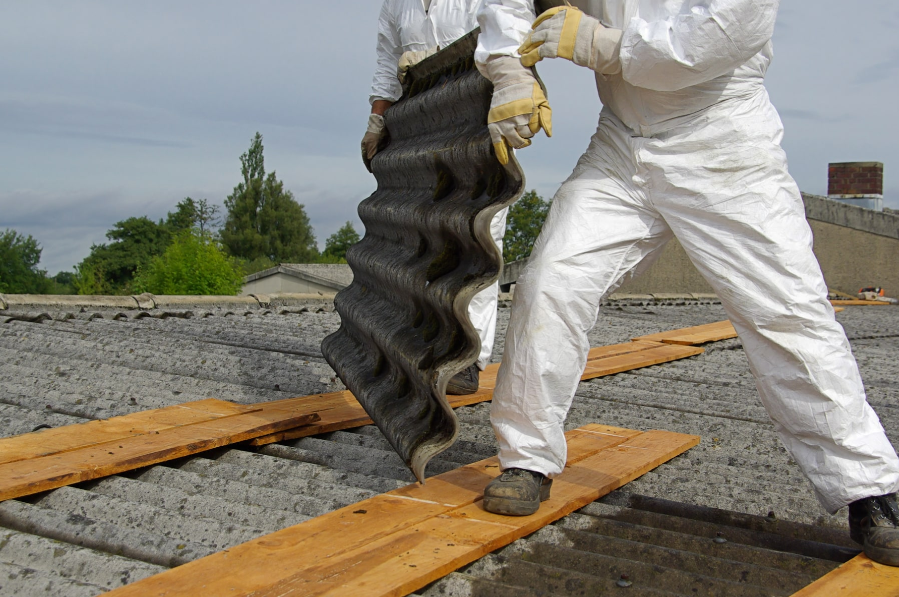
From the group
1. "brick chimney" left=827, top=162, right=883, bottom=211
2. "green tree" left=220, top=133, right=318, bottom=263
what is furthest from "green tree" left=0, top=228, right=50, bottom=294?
"brick chimney" left=827, top=162, right=883, bottom=211

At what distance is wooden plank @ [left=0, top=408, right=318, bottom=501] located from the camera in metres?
2.16

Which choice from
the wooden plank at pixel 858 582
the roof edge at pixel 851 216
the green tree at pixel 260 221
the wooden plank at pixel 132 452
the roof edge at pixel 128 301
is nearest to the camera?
the wooden plank at pixel 858 582

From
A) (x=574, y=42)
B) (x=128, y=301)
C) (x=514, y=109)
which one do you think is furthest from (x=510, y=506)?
(x=128, y=301)

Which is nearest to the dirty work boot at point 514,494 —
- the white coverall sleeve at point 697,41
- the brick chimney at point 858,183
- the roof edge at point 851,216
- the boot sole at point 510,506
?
the boot sole at point 510,506

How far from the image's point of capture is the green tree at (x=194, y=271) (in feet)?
70.5

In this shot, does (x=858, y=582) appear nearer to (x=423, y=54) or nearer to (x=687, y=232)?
(x=687, y=232)

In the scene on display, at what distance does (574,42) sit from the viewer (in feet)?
7.02

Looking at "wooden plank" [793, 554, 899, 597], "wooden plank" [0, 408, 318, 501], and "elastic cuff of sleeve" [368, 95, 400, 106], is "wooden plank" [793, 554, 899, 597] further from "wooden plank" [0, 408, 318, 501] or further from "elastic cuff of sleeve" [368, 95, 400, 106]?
"elastic cuff of sleeve" [368, 95, 400, 106]

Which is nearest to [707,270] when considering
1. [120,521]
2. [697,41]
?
[697,41]

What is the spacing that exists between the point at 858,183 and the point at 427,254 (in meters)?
15.9

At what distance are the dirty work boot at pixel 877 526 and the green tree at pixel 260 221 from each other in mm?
57171

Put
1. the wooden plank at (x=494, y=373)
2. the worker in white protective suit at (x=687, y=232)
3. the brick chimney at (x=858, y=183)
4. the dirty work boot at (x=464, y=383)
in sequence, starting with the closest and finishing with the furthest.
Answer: the worker in white protective suit at (x=687, y=232)
the wooden plank at (x=494, y=373)
the dirty work boot at (x=464, y=383)
the brick chimney at (x=858, y=183)

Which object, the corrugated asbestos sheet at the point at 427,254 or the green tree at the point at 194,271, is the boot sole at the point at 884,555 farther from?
the green tree at the point at 194,271

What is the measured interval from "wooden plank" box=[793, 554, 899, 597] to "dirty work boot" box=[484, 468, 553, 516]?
644 millimetres
